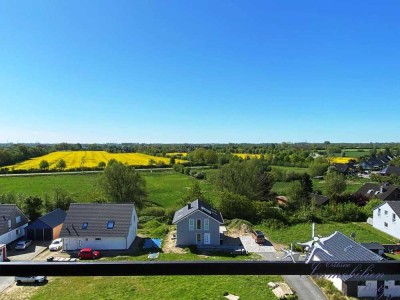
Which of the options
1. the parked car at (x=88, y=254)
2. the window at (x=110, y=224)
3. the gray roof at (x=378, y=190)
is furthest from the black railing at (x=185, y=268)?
the gray roof at (x=378, y=190)

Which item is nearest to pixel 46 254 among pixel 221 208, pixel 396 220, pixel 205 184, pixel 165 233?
pixel 165 233

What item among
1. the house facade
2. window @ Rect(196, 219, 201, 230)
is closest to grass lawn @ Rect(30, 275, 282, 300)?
window @ Rect(196, 219, 201, 230)

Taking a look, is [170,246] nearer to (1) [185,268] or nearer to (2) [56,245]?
(2) [56,245]

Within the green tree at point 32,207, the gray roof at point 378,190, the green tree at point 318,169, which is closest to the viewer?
the green tree at point 32,207

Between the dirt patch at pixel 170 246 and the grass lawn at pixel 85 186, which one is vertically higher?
the grass lawn at pixel 85 186

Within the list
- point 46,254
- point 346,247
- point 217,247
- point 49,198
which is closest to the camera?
point 346,247

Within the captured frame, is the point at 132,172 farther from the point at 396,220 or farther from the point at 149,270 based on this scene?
the point at 149,270

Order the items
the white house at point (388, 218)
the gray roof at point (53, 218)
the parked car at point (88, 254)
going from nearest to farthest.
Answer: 1. the parked car at point (88, 254)
2. the gray roof at point (53, 218)
3. the white house at point (388, 218)

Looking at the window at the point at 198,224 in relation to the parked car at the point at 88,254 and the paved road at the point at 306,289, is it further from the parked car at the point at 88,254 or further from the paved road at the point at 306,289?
the paved road at the point at 306,289
